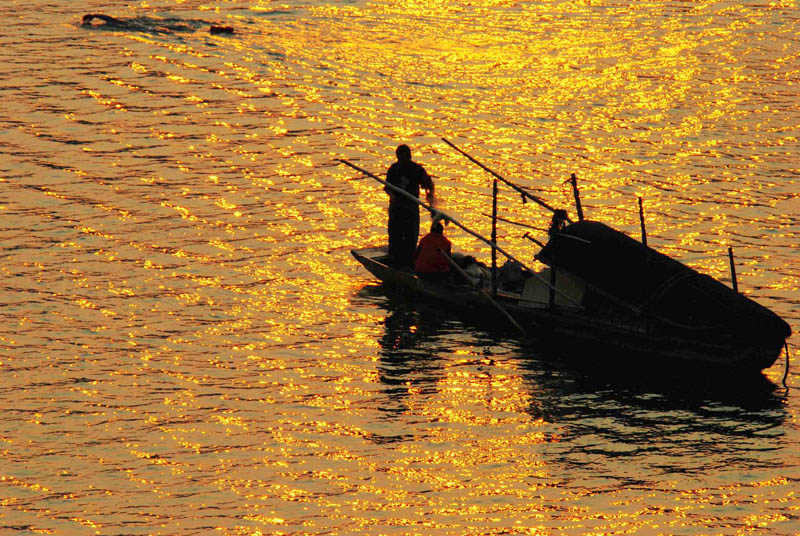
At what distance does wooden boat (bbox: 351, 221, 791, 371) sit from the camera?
57.6 feet

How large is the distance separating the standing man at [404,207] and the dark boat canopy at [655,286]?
3.06 metres

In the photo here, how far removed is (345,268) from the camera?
77.6 feet

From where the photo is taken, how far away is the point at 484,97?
1426 inches

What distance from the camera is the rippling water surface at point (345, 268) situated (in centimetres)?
1546

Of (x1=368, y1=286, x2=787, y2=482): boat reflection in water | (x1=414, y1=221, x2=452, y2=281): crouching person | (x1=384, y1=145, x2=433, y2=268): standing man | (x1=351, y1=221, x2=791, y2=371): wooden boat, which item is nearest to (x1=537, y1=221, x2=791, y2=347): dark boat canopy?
(x1=351, y1=221, x2=791, y2=371): wooden boat

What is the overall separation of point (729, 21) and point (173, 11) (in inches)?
776

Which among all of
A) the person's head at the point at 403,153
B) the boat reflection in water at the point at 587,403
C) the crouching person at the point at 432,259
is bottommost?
the boat reflection in water at the point at 587,403

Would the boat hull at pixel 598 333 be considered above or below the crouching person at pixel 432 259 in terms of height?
below

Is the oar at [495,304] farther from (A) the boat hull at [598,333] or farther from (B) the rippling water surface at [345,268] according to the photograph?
(B) the rippling water surface at [345,268]

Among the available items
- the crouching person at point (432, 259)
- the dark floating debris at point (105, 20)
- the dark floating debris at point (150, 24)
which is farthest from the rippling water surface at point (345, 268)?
the crouching person at point (432, 259)

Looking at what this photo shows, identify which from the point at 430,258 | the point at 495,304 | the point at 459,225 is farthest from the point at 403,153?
the point at 495,304

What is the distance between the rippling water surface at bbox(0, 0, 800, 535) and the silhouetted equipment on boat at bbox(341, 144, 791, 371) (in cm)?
47

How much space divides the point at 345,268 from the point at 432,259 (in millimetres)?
2975

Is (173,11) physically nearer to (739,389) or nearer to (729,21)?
(729,21)
